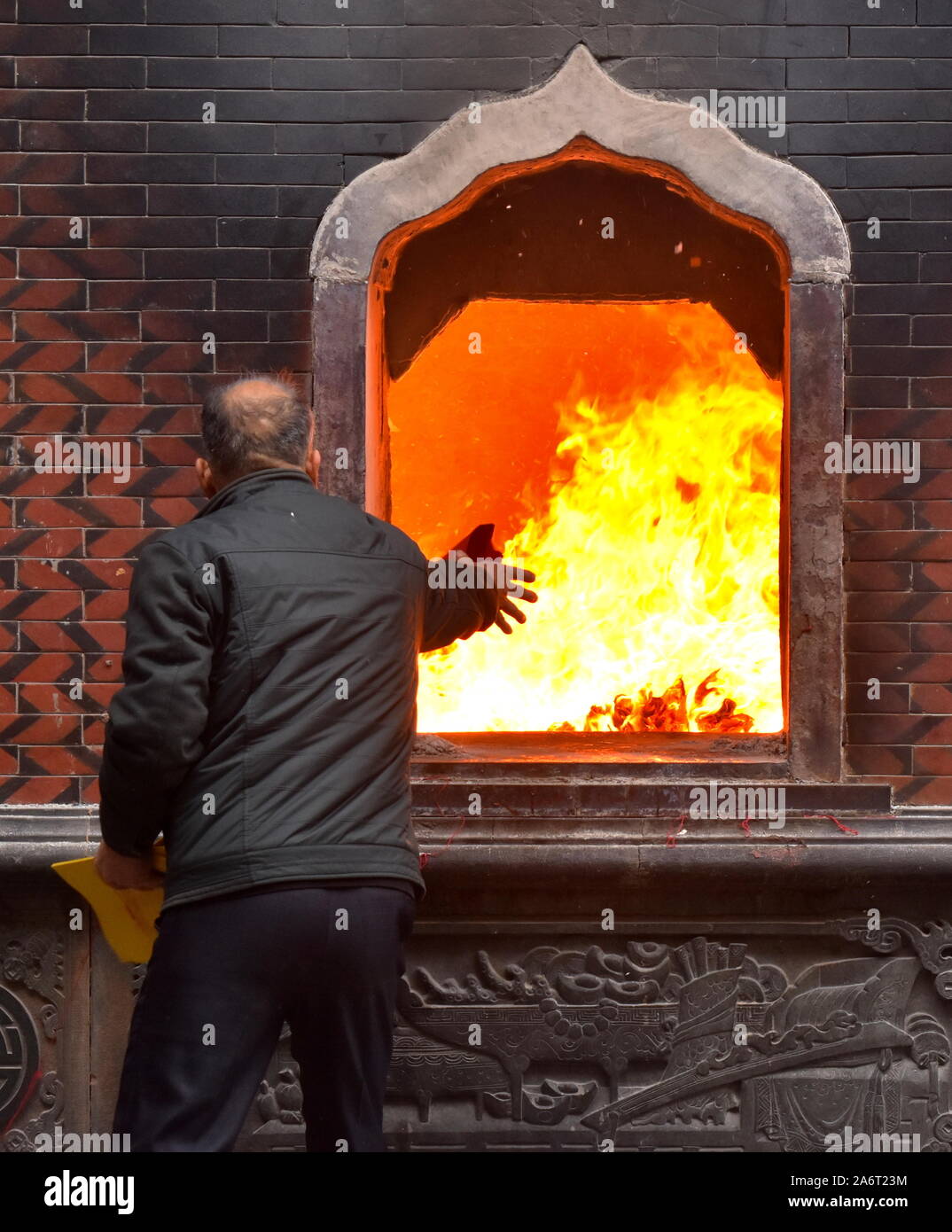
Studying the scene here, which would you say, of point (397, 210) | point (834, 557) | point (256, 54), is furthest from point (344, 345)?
point (834, 557)

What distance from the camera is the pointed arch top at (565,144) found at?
430 cm

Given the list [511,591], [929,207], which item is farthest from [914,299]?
[511,591]

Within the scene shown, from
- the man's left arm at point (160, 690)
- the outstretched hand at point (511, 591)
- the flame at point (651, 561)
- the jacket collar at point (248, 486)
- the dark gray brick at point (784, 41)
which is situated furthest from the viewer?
the flame at point (651, 561)

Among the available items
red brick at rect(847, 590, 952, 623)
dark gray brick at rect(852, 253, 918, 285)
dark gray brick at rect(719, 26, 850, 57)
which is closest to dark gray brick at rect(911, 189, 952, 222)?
dark gray brick at rect(852, 253, 918, 285)

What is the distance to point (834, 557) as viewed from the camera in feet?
14.0

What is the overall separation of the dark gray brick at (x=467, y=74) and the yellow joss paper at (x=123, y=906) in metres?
2.64

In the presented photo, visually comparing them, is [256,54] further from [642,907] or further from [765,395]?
[642,907]

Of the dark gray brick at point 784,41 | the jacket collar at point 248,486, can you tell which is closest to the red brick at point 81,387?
the jacket collar at point 248,486

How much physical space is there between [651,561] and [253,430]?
2884 mm

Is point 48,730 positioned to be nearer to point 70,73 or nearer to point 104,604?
point 104,604

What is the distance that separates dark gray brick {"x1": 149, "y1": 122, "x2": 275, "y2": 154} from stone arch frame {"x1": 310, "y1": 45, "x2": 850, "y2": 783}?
31cm

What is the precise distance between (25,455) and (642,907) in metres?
2.39

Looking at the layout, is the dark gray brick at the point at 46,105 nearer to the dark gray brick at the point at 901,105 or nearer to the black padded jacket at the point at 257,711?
the black padded jacket at the point at 257,711

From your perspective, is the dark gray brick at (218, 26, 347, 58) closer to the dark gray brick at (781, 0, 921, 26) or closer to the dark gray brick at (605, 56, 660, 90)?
the dark gray brick at (605, 56, 660, 90)
